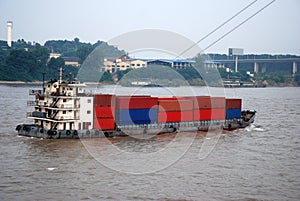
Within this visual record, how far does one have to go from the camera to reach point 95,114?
27.2 metres

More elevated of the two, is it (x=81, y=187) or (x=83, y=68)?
(x=83, y=68)

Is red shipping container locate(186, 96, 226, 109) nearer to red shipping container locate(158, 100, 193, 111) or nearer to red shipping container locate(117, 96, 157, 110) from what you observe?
red shipping container locate(158, 100, 193, 111)

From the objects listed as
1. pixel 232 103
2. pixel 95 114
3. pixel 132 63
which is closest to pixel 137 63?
pixel 132 63

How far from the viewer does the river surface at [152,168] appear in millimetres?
17047

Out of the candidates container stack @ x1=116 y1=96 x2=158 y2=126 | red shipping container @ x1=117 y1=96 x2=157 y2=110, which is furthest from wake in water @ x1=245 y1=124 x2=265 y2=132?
red shipping container @ x1=117 y1=96 x2=157 y2=110

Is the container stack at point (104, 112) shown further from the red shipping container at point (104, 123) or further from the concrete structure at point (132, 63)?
the concrete structure at point (132, 63)

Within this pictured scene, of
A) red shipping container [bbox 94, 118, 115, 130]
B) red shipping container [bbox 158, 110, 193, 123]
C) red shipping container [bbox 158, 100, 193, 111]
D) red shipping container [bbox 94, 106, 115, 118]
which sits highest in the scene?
red shipping container [bbox 158, 100, 193, 111]

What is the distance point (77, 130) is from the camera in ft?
86.5

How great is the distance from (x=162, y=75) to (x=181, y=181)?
288 feet

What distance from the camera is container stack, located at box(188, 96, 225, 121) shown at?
3344 cm

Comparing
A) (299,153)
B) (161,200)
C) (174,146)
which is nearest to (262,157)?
(299,153)

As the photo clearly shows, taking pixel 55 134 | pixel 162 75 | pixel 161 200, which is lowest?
pixel 161 200

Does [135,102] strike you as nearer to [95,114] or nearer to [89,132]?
[95,114]

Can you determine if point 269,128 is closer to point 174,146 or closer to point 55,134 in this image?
point 174,146
